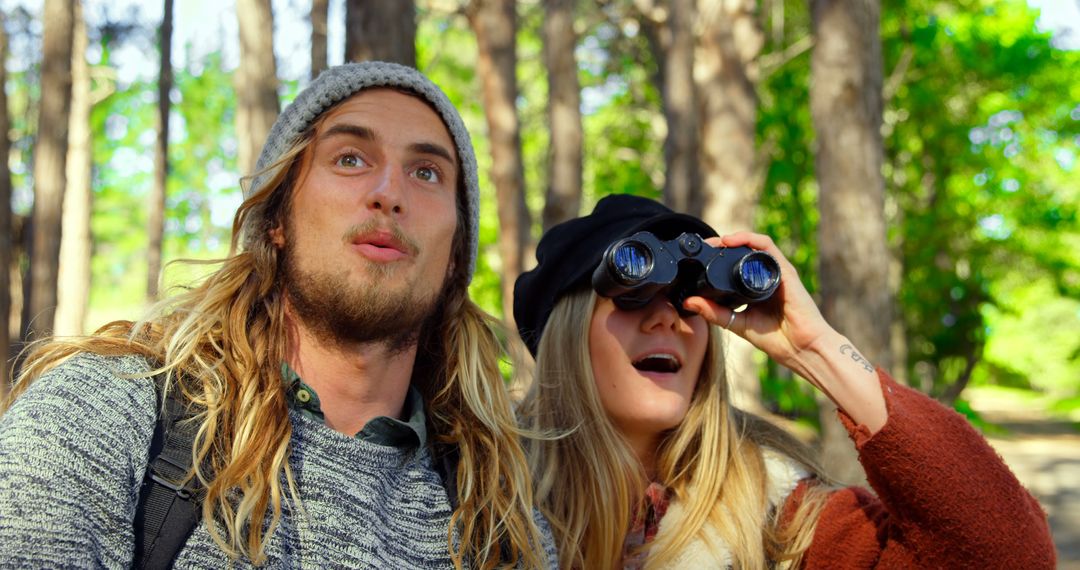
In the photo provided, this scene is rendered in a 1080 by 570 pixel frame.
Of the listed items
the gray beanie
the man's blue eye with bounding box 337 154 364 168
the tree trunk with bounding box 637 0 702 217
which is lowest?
the man's blue eye with bounding box 337 154 364 168

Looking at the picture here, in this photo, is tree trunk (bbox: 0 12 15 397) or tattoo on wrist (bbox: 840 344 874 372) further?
tree trunk (bbox: 0 12 15 397)

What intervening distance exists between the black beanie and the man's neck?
3.10 feet

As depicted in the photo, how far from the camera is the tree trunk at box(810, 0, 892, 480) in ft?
21.5

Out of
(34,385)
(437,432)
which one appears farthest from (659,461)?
(34,385)

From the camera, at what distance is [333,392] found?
2783 millimetres

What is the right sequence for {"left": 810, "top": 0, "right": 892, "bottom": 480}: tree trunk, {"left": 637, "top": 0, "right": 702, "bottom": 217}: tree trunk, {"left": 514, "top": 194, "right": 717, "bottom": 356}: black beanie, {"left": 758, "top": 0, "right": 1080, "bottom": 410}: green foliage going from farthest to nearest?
{"left": 758, "top": 0, "right": 1080, "bottom": 410}: green foliage
{"left": 637, "top": 0, "right": 702, "bottom": 217}: tree trunk
{"left": 810, "top": 0, "right": 892, "bottom": 480}: tree trunk
{"left": 514, "top": 194, "right": 717, "bottom": 356}: black beanie

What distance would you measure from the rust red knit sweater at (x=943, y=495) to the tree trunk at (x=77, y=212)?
38.1 ft

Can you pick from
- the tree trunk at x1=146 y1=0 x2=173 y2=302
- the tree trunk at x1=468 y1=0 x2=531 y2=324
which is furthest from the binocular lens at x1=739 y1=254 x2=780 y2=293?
the tree trunk at x1=146 y1=0 x2=173 y2=302

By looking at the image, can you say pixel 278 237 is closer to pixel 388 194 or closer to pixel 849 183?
pixel 388 194

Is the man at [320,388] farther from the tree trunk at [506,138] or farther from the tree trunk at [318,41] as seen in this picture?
the tree trunk at [506,138]

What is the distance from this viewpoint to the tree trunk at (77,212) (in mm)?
14062

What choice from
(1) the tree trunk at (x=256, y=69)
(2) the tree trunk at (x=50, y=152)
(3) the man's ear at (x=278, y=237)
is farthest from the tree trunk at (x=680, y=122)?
(3) the man's ear at (x=278, y=237)

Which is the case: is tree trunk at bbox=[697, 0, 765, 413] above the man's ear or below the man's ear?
above

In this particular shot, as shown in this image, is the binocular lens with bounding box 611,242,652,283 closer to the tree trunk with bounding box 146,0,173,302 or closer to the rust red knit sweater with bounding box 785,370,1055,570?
the rust red knit sweater with bounding box 785,370,1055,570
